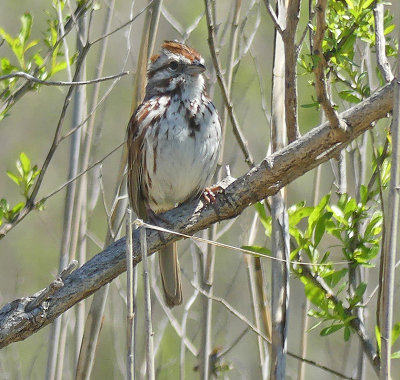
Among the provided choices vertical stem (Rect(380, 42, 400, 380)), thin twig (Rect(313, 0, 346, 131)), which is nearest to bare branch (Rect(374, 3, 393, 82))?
thin twig (Rect(313, 0, 346, 131))

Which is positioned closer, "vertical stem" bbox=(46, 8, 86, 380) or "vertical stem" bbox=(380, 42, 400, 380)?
"vertical stem" bbox=(380, 42, 400, 380)

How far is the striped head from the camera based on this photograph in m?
3.97

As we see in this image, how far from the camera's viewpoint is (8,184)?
7684 millimetres

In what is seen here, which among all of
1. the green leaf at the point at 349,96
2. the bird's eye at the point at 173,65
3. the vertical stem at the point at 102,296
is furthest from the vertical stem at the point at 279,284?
the bird's eye at the point at 173,65

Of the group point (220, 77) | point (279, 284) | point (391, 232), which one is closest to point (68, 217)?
point (220, 77)

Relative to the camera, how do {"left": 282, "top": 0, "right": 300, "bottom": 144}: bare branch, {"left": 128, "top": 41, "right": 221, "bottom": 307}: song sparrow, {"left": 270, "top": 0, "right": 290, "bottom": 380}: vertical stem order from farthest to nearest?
{"left": 128, "top": 41, "right": 221, "bottom": 307}: song sparrow → {"left": 270, "top": 0, "right": 290, "bottom": 380}: vertical stem → {"left": 282, "top": 0, "right": 300, "bottom": 144}: bare branch

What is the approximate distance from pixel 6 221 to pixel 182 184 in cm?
95

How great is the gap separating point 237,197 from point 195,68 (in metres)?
1.13

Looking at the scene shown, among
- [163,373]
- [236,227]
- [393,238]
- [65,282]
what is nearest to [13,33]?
[236,227]

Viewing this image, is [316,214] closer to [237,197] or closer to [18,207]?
[237,197]

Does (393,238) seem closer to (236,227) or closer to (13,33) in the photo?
(236,227)

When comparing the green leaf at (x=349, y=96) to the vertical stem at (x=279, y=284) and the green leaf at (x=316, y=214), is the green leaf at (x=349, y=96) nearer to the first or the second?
the vertical stem at (x=279, y=284)

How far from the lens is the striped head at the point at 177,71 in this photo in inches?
156

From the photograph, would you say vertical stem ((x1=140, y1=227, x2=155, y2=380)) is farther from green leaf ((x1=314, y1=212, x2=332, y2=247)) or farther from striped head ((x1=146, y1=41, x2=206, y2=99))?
striped head ((x1=146, y1=41, x2=206, y2=99))
